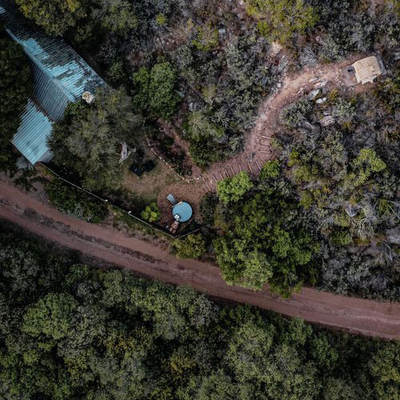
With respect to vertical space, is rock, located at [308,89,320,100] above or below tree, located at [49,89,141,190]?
below

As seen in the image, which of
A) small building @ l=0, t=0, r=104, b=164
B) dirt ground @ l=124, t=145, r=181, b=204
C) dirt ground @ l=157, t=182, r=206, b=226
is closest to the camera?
small building @ l=0, t=0, r=104, b=164

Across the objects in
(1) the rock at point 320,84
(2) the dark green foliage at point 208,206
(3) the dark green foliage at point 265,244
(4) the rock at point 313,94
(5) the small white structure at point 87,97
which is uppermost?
(5) the small white structure at point 87,97

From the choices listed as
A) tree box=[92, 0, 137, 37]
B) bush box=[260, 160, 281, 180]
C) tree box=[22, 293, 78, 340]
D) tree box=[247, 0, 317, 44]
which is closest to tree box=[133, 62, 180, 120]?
tree box=[92, 0, 137, 37]

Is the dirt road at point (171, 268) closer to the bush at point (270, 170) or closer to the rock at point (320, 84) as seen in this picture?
the bush at point (270, 170)

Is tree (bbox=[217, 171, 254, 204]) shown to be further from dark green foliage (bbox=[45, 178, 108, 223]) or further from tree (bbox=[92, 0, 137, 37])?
tree (bbox=[92, 0, 137, 37])

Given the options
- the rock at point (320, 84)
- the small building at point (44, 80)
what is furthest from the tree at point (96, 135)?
the rock at point (320, 84)

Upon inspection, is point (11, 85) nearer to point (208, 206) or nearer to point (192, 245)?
point (208, 206)

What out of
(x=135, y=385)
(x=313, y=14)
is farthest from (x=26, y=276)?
(x=313, y=14)
